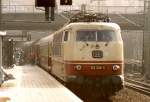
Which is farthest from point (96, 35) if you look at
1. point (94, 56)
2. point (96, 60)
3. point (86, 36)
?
point (96, 60)

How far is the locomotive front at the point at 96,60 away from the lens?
Answer: 18359 millimetres

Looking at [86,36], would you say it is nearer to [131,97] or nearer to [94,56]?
[94,56]

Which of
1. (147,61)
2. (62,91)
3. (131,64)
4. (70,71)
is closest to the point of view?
(62,91)

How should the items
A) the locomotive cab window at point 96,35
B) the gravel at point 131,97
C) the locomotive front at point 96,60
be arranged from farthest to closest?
1. the gravel at point 131,97
2. the locomotive cab window at point 96,35
3. the locomotive front at point 96,60

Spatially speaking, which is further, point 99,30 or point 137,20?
point 137,20

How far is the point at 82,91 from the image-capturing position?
747 inches

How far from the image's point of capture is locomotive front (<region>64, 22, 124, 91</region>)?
18.4 m

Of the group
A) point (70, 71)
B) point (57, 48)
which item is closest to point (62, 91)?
point (70, 71)

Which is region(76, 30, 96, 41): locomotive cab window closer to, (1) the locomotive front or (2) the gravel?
(1) the locomotive front

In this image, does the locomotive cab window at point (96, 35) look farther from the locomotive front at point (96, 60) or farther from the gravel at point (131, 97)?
the gravel at point (131, 97)

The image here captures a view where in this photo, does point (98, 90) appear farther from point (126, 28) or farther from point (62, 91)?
point (126, 28)

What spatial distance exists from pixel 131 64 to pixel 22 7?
1215cm

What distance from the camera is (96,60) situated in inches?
731

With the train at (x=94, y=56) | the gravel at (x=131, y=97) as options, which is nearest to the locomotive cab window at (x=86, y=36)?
the train at (x=94, y=56)
